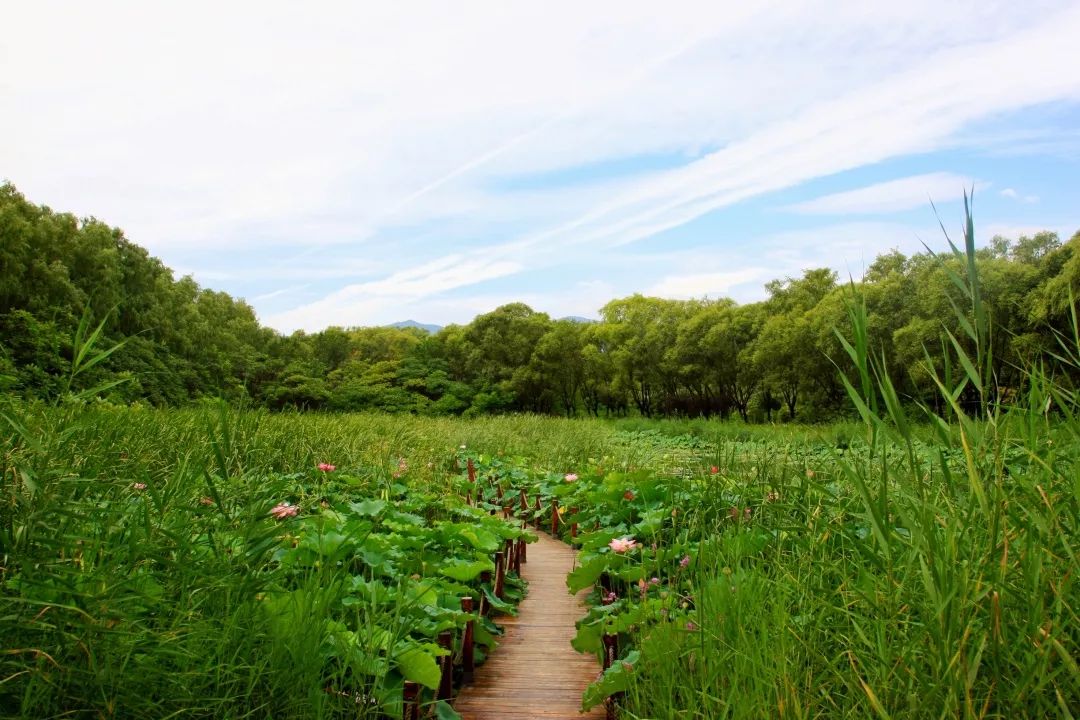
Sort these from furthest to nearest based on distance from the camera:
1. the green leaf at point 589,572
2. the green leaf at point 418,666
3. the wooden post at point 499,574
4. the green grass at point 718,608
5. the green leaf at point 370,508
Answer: the wooden post at point 499,574, the green leaf at point 370,508, the green leaf at point 589,572, the green leaf at point 418,666, the green grass at point 718,608

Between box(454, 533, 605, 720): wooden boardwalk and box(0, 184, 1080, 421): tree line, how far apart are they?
11806 mm

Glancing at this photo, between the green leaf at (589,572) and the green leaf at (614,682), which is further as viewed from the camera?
the green leaf at (589,572)

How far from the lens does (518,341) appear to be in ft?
118

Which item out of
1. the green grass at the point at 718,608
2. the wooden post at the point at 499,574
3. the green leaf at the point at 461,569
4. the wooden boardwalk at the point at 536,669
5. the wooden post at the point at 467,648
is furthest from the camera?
the wooden post at the point at 499,574

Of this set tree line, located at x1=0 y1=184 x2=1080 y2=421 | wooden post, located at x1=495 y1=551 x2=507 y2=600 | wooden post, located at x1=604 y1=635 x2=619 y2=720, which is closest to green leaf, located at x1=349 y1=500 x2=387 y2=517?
wooden post, located at x1=495 y1=551 x2=507 y2=600

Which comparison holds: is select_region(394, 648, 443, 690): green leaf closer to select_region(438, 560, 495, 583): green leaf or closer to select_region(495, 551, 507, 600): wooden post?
select_region(438, 560, 495, 583): green leaf

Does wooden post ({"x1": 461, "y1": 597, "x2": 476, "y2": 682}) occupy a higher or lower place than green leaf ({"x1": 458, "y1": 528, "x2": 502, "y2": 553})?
lower

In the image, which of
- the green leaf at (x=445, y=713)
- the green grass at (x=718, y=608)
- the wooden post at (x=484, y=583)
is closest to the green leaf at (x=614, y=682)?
the green grass at (x=718, y=608)

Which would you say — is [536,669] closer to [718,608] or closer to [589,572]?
[589,572]

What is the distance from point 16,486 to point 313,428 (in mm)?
6073

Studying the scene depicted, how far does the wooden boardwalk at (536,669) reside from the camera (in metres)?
3.20

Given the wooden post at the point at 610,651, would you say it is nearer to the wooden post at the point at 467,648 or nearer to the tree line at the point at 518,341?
the wooden post at the point at 467,648

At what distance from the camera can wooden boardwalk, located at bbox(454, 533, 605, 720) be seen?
3199mm

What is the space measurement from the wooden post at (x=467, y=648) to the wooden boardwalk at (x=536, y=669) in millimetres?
61
